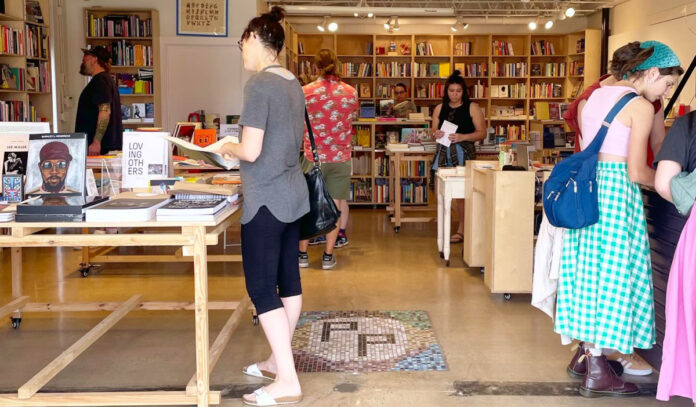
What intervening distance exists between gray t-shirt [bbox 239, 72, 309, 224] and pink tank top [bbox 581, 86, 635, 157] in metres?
1.24

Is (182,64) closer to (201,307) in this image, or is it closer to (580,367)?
(201,307)

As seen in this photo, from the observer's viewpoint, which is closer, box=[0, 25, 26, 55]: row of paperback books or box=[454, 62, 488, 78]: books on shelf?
box=[0, 25, 26, 55]: row of paperback books

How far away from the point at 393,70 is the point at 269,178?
32.7 feet

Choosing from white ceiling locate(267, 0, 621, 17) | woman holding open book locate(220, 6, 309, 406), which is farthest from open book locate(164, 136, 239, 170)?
white ceiling locate(267, 0, 621, 17)

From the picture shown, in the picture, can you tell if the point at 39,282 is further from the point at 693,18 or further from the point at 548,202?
the point at 693,18

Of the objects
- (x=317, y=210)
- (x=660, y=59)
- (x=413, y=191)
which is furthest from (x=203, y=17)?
(x=660, y=59)

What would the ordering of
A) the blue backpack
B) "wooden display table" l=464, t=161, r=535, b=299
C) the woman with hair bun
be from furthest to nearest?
the woman with hair bun < "wooden display table" l=464, t=161, r=535, b=299 < the blue backpack

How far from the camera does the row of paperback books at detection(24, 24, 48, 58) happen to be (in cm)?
769

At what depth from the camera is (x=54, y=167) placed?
284cm

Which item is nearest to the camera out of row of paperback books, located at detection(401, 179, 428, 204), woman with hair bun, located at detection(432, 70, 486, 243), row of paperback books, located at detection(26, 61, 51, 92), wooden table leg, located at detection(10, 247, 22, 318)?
wooden table leg, located at detection(10, 247, 22, 318)

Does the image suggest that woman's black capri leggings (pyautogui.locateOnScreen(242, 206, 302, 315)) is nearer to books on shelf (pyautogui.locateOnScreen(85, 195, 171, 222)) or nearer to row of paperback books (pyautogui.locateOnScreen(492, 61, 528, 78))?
books on shelf (pyautogui.locateOnScreen(85, 195, 171, 222))

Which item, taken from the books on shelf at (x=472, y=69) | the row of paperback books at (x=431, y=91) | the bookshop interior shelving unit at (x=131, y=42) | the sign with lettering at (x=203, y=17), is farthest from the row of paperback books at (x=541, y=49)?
the bookshop interior shelving unit at (x=131, y=42)

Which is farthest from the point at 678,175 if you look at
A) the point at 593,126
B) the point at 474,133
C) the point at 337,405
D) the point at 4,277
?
the point at 4,277

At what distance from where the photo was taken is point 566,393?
3.13 metres
